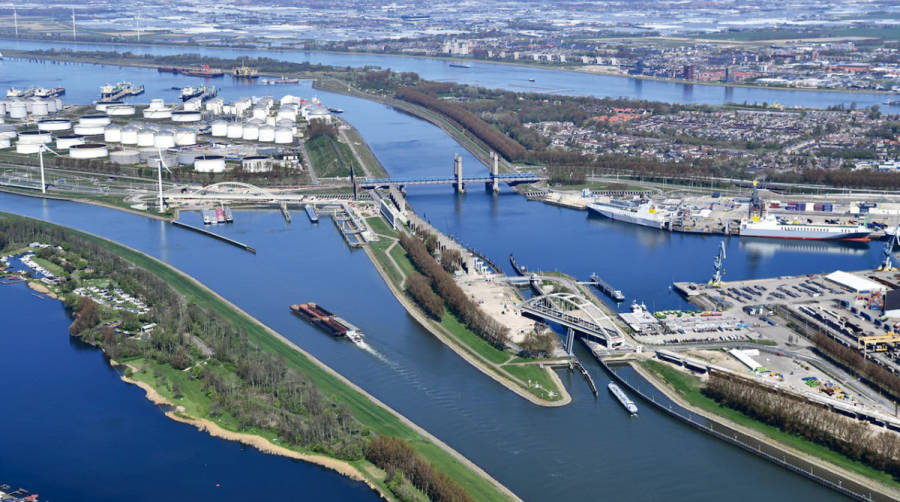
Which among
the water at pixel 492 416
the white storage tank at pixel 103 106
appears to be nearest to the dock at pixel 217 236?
the water at pixel 492 416

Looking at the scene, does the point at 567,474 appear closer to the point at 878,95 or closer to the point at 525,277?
the point at 525,277

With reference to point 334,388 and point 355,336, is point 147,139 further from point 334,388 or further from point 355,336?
point 334,388

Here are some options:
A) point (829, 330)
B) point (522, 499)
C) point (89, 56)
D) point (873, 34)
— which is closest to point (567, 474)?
point (522, 499)

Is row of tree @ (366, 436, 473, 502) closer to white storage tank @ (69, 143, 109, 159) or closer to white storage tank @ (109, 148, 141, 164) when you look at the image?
white storage tank @ (109, 148, 141, 164)

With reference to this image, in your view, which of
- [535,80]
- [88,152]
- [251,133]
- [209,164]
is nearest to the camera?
[209,164]

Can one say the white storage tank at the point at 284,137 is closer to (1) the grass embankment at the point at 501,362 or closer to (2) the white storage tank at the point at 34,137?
(2) the white storage tank at the point at 34,137

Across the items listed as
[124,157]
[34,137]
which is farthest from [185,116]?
[124,157]
